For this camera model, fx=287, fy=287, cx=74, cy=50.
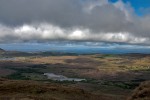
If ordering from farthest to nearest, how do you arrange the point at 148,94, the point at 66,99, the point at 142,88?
the point at 66,99
the point at 142,88
the point at 148,94

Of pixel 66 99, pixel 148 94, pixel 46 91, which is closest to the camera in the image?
pixel 148 94

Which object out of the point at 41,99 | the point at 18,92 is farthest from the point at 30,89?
the point at 41,99

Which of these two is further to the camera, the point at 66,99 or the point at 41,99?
the point at 66,99

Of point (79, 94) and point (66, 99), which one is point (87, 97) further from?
point (66, 99)

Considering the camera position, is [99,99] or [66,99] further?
[99,99]

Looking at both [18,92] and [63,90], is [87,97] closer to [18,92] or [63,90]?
[63,90]

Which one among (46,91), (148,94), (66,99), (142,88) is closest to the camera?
(148,94)

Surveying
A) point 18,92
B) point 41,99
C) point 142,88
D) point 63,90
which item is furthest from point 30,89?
point 142,88

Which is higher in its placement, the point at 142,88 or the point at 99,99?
the point at 142,88

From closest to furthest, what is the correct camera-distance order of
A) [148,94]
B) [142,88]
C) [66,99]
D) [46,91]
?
[148,94] → [142,88] → [66,99] → [46,91]
